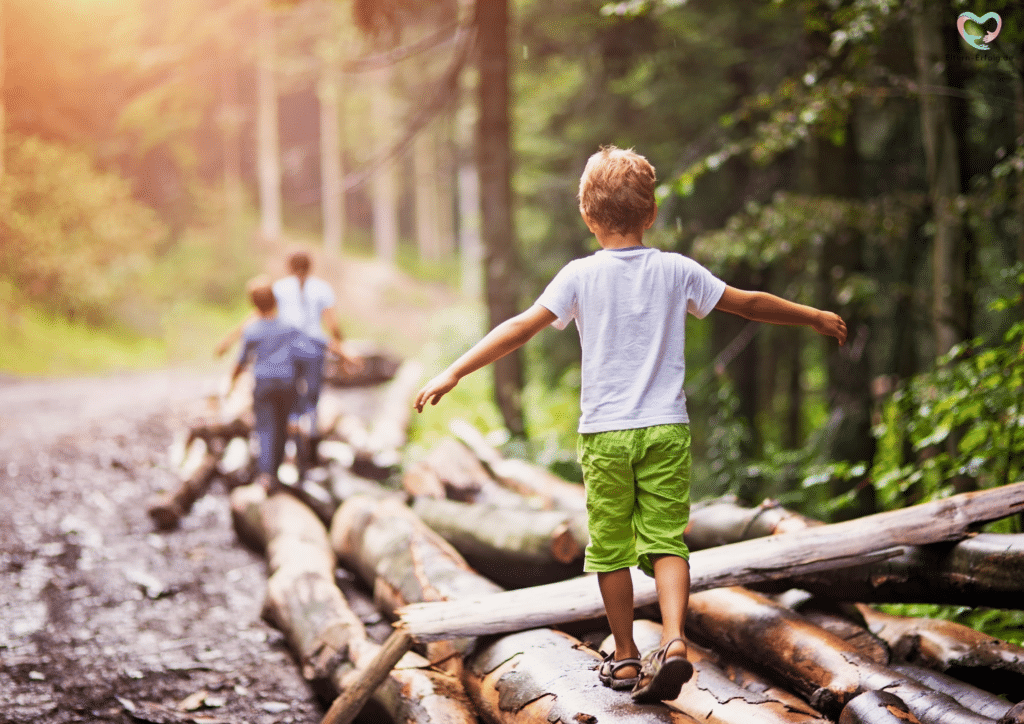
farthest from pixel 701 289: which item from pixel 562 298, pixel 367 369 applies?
pixel 367 369

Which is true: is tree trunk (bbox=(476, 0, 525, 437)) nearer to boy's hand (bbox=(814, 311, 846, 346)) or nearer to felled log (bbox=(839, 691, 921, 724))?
boy's hand (bbox=(814, 311, 846, 346))

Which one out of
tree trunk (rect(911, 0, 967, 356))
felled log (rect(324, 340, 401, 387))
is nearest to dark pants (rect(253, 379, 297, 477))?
tree trunk (rect(911, 0, 967, 356))

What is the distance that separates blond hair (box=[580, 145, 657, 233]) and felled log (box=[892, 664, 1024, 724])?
2.11m

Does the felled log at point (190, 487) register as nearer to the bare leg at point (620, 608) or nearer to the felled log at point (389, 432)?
the felled log at point (389, 432)

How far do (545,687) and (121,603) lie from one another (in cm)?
371

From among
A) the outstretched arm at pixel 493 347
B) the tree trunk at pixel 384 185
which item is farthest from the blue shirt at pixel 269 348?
the tree trunk at pixel 384 185

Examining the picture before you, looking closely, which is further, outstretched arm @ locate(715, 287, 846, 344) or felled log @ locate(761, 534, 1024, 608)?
felled log @ locate(761, 534, 1024, 608)

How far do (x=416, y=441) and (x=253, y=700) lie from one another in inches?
287

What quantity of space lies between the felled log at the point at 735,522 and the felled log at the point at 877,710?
101 centimetres

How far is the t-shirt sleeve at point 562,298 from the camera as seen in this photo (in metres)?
2.93

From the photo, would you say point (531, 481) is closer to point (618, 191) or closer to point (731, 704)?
point (731, 704)

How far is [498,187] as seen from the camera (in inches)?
392

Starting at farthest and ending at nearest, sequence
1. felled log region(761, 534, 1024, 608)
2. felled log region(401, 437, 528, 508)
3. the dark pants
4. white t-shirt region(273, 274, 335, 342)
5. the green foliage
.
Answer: the green foliage → white t-shirt region(273, 274, 335, 342) → the dark pants → felled log region(401, 437, 528, 508) → felled log region(761, 534, 1024, 608)

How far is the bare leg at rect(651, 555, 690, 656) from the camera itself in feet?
9.16
